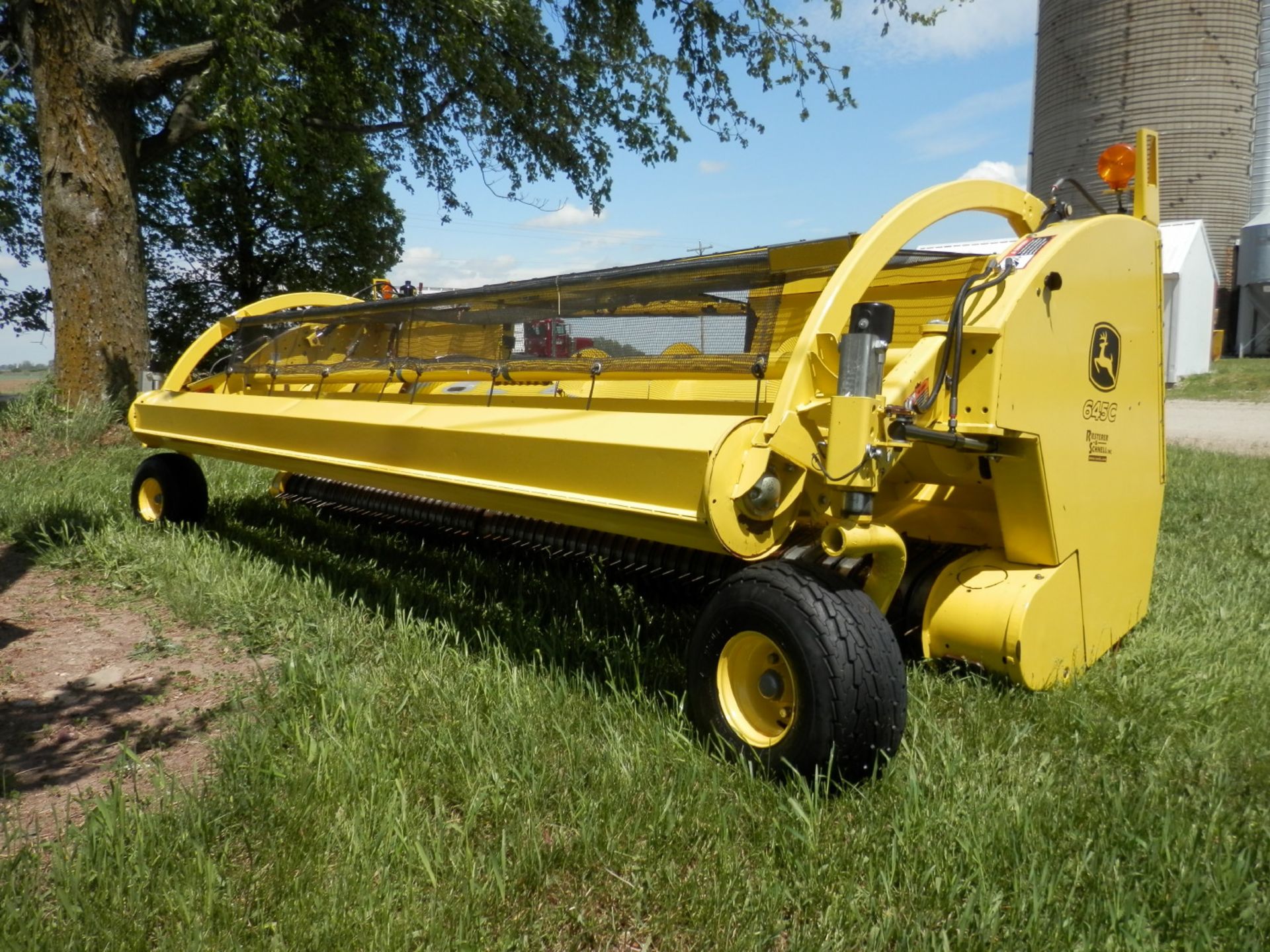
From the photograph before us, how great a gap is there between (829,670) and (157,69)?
8596mm

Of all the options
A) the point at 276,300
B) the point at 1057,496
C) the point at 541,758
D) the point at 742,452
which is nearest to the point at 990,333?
the point at 1057,496

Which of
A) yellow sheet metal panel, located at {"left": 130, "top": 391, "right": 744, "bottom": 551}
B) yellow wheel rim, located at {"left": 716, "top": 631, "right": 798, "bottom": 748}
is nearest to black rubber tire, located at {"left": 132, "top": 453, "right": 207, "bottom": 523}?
yellow sheet metal panel, located at {"left": 130, "top": 391, "right": 744, "bottom": 551}

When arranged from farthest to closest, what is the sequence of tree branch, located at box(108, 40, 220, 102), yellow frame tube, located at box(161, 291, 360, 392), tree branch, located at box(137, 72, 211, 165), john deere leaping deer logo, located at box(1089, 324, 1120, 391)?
1. tree branch, located at box(137, 72, 211, 165)
2. tree branch, located at box(108, 40, 220, 102)
3. yellow frame tube, located at box(161, 291, 360, 392)
4. john deere leaping deer logo, located at box(1089, 324, 1120, 391)

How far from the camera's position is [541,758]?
8.54 ft

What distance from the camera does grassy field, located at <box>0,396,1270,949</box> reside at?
1962 mm

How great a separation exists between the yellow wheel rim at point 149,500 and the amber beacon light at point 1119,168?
517 centimetres

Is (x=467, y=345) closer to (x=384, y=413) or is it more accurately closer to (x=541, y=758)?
(x=384, y=413)

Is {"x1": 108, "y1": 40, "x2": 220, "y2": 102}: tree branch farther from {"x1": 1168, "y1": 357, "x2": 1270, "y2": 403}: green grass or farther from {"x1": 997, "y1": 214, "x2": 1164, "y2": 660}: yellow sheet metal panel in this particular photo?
{"x1": 1168, "y1": 357, "x2": 1270, "y2": 403}: green grass

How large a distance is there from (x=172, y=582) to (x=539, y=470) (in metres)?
2.54

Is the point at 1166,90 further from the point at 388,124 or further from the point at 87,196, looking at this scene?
the point at 87,196

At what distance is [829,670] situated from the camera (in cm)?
226

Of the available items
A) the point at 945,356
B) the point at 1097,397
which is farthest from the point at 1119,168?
the point at 945,356

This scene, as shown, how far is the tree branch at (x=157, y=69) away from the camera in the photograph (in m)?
8.24

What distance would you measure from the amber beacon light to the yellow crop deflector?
0.06 m
